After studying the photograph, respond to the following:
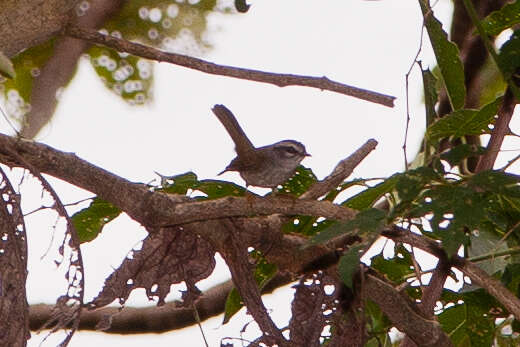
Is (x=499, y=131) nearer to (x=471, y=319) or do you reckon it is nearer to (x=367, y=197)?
(x=367, y=197)

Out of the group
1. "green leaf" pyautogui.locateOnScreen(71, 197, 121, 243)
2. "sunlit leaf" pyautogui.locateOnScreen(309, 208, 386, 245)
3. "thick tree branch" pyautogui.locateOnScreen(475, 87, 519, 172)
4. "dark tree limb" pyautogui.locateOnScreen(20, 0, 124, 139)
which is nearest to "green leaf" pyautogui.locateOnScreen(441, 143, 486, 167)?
"sunlit leaf" pyautogui.locateOnScreen(309, 208, 386, 245)

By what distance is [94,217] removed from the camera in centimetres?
230

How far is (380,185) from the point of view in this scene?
7.09 feet

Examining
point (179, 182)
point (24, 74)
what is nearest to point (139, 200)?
point (179, 182)

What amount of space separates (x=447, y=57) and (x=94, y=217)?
0.94 meters

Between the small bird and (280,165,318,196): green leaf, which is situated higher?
the small bird

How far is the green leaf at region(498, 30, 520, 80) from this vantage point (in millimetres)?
1867

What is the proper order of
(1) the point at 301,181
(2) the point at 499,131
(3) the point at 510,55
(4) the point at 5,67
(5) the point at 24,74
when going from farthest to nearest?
(5) the point at 24,74 → (1) the point at 301,181 → (2) the point at 499,131 → (3) the point at 510,55 → (4) the point at 5,67

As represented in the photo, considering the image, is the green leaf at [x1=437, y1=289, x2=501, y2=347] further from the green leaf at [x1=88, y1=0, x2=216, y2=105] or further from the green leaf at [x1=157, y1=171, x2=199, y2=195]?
the green leaf at [x1=88, y1=0, x2=216, y2=105]

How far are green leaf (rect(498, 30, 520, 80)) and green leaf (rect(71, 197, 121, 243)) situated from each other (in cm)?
97

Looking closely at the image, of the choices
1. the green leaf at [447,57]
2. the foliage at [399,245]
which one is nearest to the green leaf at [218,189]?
the foliage at [399,245]

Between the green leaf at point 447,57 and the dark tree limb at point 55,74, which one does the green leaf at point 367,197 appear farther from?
the dark tree limb at point 55,74

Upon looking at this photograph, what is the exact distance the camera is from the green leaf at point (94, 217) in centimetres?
228

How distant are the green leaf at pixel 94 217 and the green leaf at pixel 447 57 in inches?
33.4
